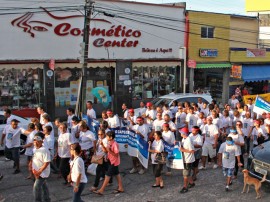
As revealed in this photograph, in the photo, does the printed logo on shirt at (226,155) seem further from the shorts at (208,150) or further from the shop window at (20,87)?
the shop window at (20,87)

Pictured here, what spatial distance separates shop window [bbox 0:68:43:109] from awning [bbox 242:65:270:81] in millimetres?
13612

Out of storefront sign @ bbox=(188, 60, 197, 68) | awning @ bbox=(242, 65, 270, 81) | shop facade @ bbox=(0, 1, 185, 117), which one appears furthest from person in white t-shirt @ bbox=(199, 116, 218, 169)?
awning @ bbox=(242, 65, 270, 81)

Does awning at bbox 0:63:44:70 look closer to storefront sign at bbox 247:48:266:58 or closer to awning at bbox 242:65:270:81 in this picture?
awning at bbox 242:65:270:81

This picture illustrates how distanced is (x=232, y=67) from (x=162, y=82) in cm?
528

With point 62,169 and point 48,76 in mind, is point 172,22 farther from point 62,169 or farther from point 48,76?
point 62,169

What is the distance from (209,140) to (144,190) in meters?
2.75

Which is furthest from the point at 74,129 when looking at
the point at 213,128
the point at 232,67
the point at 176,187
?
the point at 232,67

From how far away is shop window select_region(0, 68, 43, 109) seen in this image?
17.4 m

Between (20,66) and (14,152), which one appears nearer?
(14,152)

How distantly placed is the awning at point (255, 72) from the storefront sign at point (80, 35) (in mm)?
5585

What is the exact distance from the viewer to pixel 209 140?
11008 millimetres

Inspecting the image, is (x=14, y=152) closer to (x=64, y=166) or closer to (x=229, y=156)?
(x=64, y=166)

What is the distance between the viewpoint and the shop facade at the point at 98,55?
687 inches

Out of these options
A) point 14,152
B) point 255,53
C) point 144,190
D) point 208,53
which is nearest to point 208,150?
point 144,190
